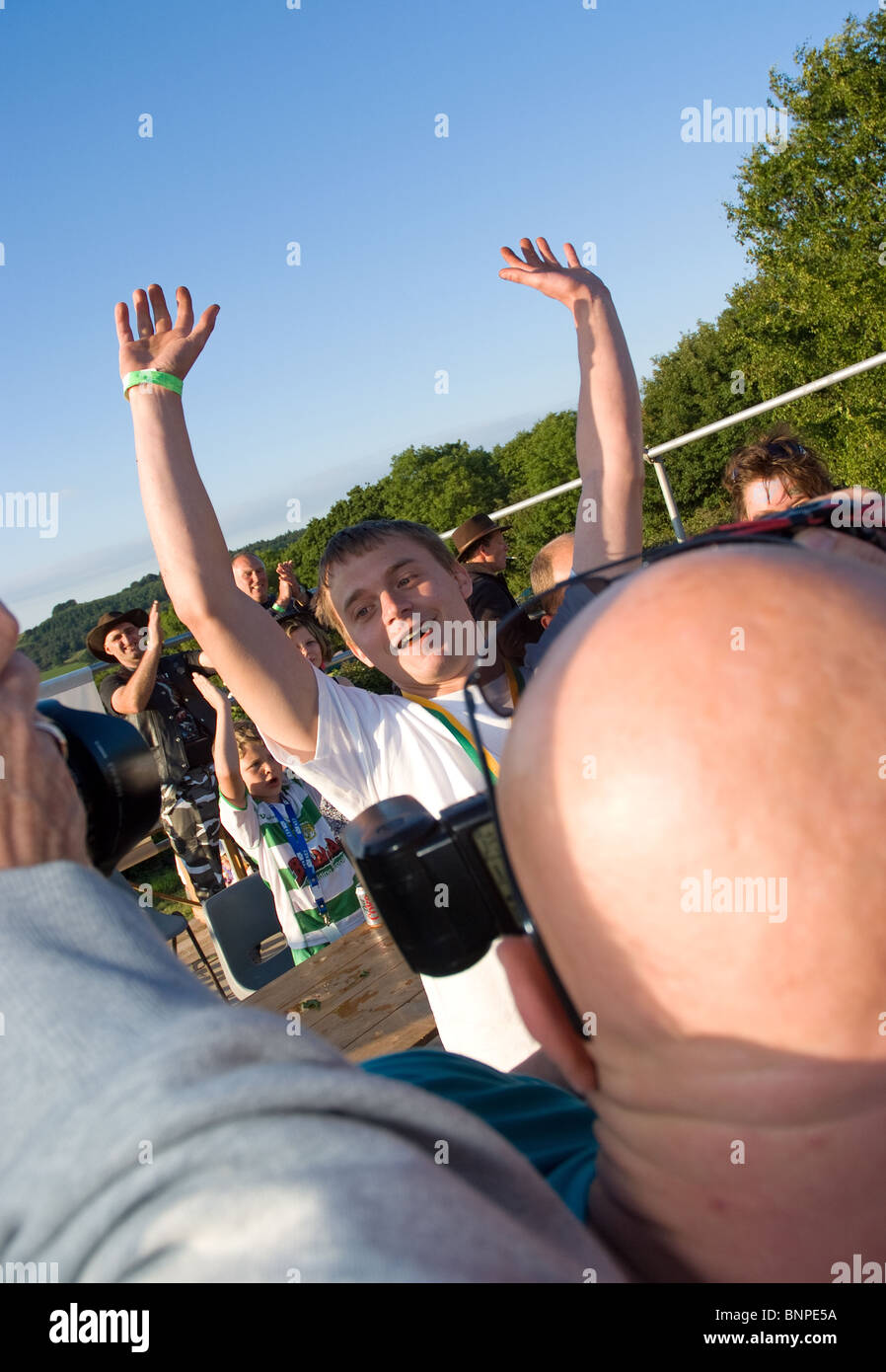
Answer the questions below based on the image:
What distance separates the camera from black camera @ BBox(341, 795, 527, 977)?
82 cm

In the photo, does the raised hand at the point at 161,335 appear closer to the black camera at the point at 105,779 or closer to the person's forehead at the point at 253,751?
the black camera at the point at 105,779

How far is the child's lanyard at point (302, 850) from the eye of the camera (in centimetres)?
416

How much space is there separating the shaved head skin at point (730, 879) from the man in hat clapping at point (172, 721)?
17.4ft

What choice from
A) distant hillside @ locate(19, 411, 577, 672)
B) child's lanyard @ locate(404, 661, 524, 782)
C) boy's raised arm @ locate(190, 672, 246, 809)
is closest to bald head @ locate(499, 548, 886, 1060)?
child's lanyard @ locate(404, 661, 524, 782)

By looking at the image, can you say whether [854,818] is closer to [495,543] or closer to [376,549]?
[376,549]

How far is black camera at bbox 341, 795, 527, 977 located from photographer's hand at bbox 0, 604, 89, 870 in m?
0.26

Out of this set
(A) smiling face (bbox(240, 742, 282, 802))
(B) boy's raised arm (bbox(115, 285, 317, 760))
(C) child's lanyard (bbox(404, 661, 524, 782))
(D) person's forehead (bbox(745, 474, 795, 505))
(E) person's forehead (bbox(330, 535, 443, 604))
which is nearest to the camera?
(B) boy's raised arm (bbox(115, 285, 317, 760))

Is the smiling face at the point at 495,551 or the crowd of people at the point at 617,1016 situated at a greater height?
the smiling face at the point at 495,551

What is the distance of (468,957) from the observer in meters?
0.86

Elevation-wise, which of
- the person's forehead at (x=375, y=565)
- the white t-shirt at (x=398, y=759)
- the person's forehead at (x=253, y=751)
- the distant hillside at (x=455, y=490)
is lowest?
the person's forehead at (x=253, y=751)

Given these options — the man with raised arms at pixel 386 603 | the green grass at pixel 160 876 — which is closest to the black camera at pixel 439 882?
the man with raised arms at pixel 386 603

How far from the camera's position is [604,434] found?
2.14 meters

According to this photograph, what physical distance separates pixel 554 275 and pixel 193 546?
4.12 ft

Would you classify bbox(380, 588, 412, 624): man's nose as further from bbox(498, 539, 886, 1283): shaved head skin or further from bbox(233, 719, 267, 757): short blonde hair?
bbox(233, 719, 267, 757): short blonde hair
